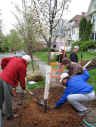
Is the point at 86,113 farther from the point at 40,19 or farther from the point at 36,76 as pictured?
the point at 40,19

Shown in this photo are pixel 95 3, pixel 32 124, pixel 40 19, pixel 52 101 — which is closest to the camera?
pixel 32 124

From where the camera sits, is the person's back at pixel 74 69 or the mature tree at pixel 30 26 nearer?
the person's back at pixel 74 69

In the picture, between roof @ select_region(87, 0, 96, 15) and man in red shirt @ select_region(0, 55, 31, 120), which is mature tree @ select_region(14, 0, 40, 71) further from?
roof @ select_region(87, 0, 96, 15)

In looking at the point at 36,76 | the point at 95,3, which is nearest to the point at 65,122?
the point at 36,76

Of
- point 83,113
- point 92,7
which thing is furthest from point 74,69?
point 92,7

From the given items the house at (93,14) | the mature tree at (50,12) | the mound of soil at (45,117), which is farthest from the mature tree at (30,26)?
the house at (93,14)

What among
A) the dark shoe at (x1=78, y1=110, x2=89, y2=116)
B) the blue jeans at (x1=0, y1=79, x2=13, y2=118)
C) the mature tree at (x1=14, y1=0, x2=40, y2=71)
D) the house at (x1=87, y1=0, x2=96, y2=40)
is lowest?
the dark shoe at (x1=78, y1=110, x2=89, y2=116)

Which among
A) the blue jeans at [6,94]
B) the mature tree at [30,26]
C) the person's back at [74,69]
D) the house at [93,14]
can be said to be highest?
the house at [93,14]

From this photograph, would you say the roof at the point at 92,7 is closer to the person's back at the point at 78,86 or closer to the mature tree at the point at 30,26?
the mature tree at the point at 30,26

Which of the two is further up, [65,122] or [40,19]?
[40,19]

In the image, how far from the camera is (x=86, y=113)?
3229mm

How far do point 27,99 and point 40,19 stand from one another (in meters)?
3.09

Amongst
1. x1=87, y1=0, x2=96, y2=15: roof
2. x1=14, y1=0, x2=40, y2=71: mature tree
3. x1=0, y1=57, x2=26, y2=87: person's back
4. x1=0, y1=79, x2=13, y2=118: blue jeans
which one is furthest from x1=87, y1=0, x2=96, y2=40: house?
x1=0, y1=79, x2=13, y2=118: blue jeans

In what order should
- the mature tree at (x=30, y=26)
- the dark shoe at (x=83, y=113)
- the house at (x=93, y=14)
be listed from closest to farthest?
the dark shoe at (x=83, y=113), the mature tree at (x=30, y=26), the house at (x=93, y=14)
